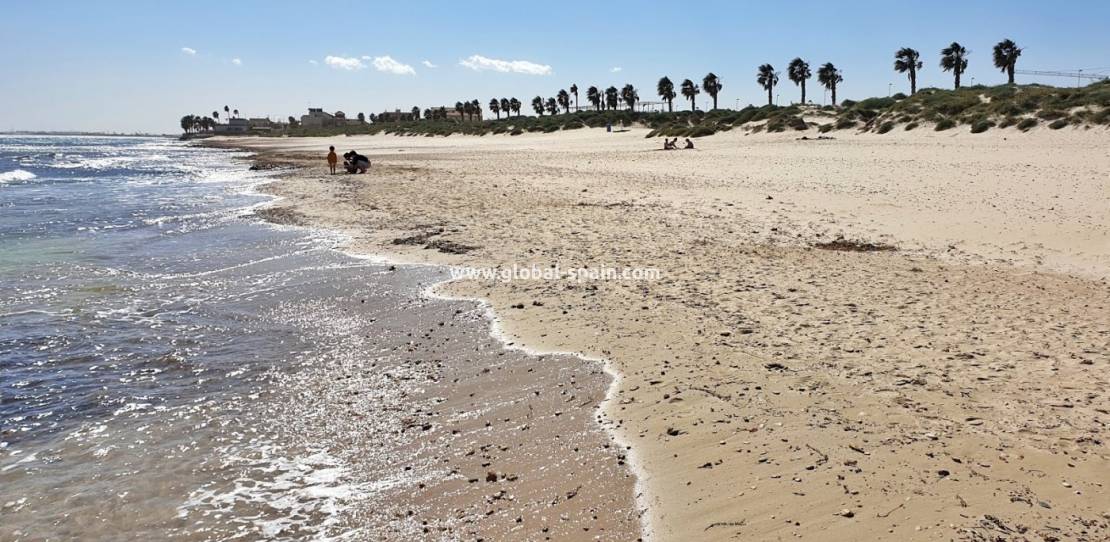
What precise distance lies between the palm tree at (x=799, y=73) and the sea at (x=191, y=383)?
76.2m

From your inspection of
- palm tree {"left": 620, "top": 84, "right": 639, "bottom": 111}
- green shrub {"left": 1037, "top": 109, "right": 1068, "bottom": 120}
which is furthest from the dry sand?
palm tree {"left": 620, "top": 84, "right": 639, "bottom": 111}

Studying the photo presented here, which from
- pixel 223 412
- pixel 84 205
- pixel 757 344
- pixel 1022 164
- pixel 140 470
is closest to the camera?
pixel 140 470

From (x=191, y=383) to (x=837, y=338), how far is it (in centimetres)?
573

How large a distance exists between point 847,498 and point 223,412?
451 cm

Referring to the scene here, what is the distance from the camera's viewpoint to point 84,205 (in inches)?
841

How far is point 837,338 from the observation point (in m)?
5.90

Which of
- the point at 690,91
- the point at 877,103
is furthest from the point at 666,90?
the point at 877,103

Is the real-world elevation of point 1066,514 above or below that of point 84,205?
below

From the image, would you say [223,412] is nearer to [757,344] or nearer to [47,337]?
[47,337]

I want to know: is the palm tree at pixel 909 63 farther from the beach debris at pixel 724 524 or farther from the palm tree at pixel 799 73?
the beach debris at pixel 724 524

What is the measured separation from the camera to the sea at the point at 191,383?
156 inches

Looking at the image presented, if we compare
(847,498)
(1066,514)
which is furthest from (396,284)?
(1066,514)

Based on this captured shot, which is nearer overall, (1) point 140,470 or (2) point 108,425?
(1) point 140,470

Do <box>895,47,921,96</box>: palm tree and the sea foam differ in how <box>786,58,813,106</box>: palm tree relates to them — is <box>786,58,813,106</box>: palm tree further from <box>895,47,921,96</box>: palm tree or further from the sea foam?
the sea foam
